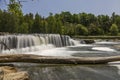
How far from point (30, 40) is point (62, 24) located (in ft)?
261

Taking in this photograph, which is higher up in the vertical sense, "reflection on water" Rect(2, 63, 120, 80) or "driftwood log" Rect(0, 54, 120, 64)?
"driftwood log" Rect(0, 54, 120, 64)

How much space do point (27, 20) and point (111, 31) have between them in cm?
3933

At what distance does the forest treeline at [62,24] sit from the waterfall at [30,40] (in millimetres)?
3342

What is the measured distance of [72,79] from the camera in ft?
41.6

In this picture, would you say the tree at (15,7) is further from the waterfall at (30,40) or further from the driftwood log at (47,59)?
the waterfall at (30,40)

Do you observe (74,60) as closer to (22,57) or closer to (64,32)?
(22,57)

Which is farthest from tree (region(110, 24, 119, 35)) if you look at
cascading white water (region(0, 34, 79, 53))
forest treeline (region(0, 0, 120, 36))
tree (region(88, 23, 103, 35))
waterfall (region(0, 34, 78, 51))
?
cascading white water (region(0, 34, 79, 53))

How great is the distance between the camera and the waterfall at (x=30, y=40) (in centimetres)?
2908

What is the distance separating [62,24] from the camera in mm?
112875

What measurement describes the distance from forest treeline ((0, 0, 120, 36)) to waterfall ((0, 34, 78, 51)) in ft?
11.0

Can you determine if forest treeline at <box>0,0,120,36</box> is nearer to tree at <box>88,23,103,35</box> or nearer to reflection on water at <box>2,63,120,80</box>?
tree at <box>88,23,103,35</box>

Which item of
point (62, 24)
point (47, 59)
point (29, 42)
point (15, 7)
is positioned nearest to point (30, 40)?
point (29, 42)

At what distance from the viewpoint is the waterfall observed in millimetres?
29078

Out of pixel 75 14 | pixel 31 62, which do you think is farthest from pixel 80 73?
pixel 75 14
